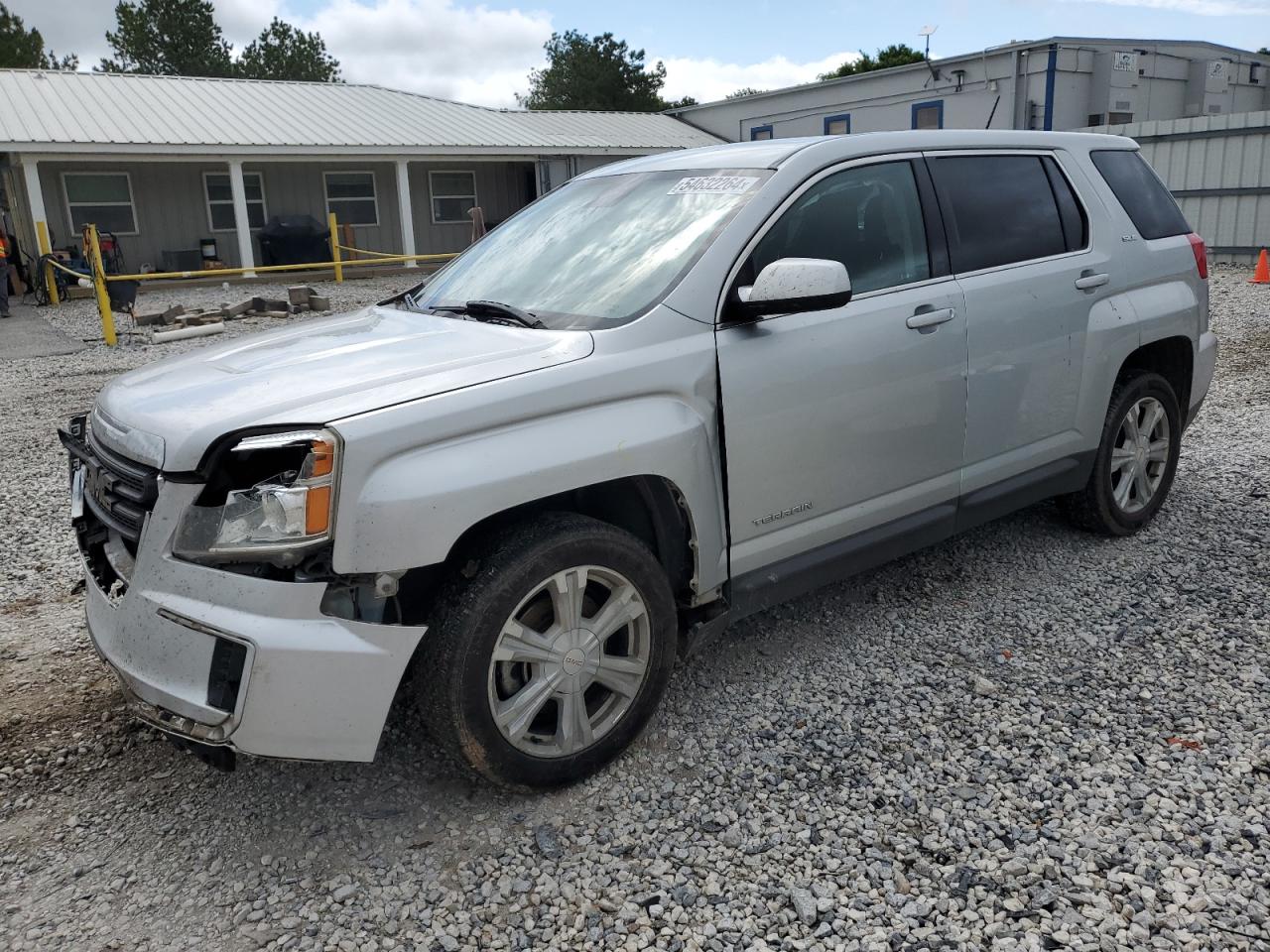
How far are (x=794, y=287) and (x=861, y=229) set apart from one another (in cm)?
77

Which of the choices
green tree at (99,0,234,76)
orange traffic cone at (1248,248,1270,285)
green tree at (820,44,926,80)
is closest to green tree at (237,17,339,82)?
green tree at (99,0,234,76)

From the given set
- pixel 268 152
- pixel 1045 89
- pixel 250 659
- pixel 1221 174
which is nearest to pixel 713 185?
pixel 250 659

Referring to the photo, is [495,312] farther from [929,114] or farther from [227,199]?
[227,199]

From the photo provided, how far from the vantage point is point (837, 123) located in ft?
84.7

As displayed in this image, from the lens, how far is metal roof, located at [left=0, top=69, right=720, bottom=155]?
20797 millimetres

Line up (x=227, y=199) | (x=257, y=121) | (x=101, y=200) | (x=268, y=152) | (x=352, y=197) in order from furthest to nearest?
(x=352, y=197)
(x=227, y=199)
(x=257, y=121)
(x=101, y=200)
(x=268, y=152)

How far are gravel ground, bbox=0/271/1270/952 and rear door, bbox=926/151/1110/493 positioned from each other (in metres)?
0.72

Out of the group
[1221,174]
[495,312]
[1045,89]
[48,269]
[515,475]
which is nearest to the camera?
[515,475]

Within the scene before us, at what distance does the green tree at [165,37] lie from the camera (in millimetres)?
56094

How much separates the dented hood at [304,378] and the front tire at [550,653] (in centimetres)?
49

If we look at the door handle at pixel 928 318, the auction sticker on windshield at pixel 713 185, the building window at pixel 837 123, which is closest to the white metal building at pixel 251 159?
the building window at pixel 837 123

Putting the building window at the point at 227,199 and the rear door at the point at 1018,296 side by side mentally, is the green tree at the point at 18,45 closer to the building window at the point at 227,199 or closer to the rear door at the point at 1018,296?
the building window at the point at 227,199

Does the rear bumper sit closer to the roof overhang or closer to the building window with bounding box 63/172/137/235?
the roof overhang

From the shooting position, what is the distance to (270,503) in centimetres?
250
